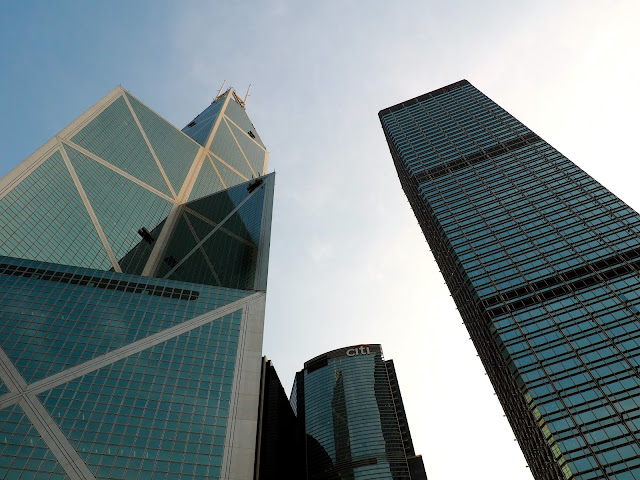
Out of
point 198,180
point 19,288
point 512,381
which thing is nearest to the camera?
point 19,288

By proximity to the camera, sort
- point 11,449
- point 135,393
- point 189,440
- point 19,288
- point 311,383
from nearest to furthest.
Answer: point 11,449
point 189,440
point 135,393
point 19,288
point 311,383

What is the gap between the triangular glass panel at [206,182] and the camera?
317ft

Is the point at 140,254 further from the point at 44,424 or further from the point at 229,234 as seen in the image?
the point at 44,424

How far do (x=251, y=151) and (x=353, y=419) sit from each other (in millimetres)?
81829

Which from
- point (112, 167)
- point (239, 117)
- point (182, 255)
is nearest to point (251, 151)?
point (239, 117)

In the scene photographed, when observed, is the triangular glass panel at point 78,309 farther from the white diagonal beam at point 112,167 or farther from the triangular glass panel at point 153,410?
the white diagonal beam at point 112,167

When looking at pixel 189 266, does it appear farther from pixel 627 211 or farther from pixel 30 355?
pixel 627 211

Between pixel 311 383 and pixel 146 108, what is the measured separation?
266ft

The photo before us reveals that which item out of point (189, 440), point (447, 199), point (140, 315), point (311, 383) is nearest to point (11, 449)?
point (189, 440)

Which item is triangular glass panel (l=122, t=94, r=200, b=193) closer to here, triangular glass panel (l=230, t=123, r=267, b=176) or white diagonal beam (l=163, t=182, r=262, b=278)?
white diagonal beam (l=163, t=182, r=262, b=278)

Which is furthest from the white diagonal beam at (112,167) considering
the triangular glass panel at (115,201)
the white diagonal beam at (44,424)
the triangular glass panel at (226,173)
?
the white diagonal beam at (44,424)

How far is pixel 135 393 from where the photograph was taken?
36.9 metres

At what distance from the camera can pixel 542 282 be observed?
58375 mm

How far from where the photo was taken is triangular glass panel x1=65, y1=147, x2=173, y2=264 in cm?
6400
